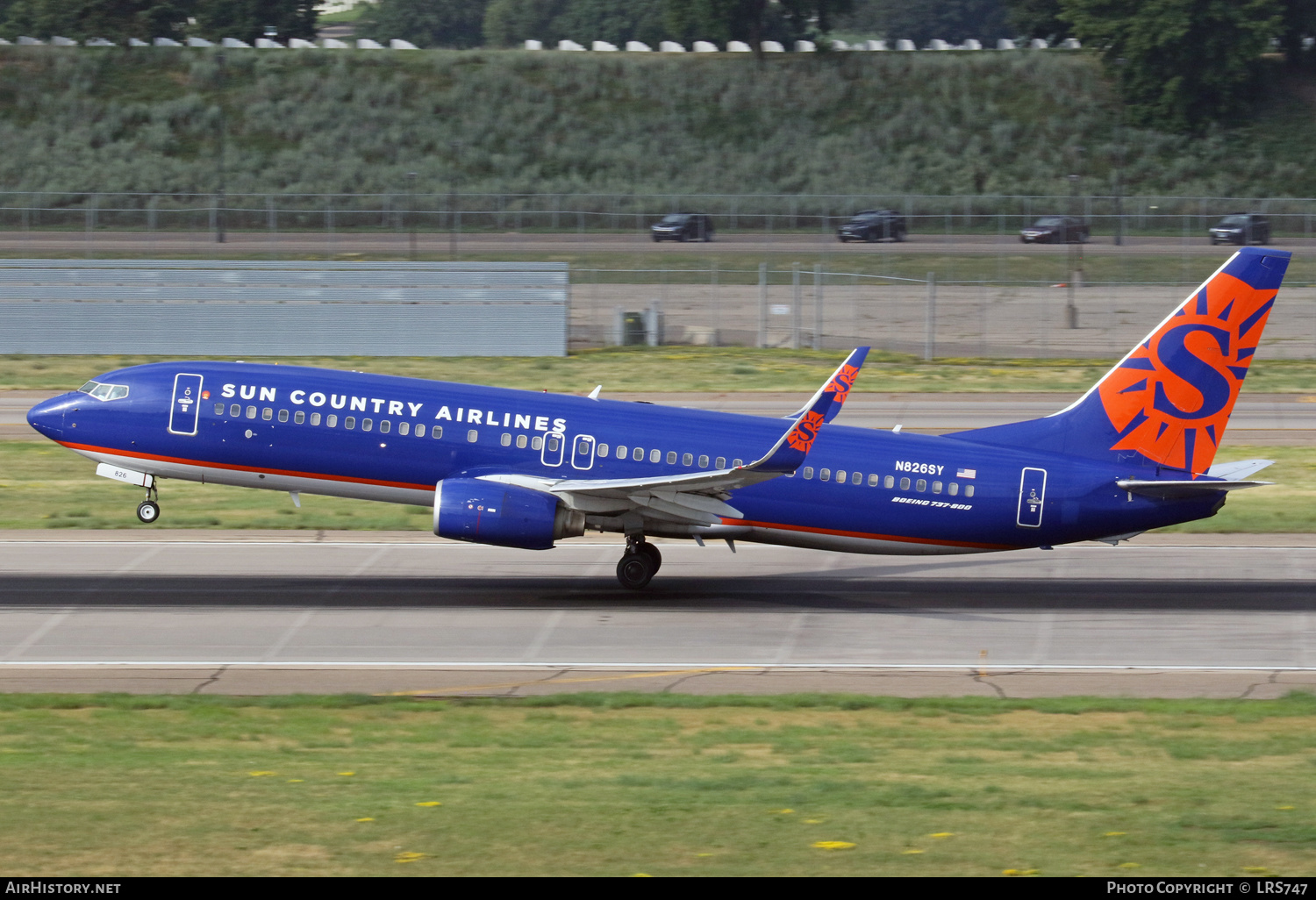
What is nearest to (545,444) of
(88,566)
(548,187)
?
(88,566)

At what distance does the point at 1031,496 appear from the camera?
1155 inches

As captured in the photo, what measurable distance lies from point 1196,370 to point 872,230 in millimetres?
69367

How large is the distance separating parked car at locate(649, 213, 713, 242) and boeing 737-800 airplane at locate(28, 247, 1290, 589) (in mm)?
67080

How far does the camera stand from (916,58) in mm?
134250

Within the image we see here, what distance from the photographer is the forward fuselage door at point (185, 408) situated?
30.0 m

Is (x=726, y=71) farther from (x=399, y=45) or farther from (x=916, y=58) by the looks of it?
(x=399, y=45)

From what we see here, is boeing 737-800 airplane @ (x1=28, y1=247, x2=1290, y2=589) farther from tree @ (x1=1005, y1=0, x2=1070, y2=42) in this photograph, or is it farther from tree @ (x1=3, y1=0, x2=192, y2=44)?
tree @ (x1=1005, y1=0, x2=1070, y2=42)

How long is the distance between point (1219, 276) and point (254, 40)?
134 m

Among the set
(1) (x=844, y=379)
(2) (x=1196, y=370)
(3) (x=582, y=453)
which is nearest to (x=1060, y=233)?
(2) (x=1196, y=370)

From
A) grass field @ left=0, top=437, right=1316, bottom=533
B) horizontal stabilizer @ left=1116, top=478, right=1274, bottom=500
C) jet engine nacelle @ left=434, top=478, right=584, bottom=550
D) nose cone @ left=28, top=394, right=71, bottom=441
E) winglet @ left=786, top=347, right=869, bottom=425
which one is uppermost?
winglet @ left=786, top=347, right=869, bottom=425

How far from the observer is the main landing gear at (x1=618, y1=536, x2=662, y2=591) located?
98.3ft

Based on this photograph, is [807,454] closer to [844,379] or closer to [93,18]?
[844,379]

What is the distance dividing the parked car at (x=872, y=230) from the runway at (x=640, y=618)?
63.0 meters

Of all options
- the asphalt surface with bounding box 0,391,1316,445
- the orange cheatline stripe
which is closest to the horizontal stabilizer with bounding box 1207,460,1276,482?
the orange cheatline stripe
